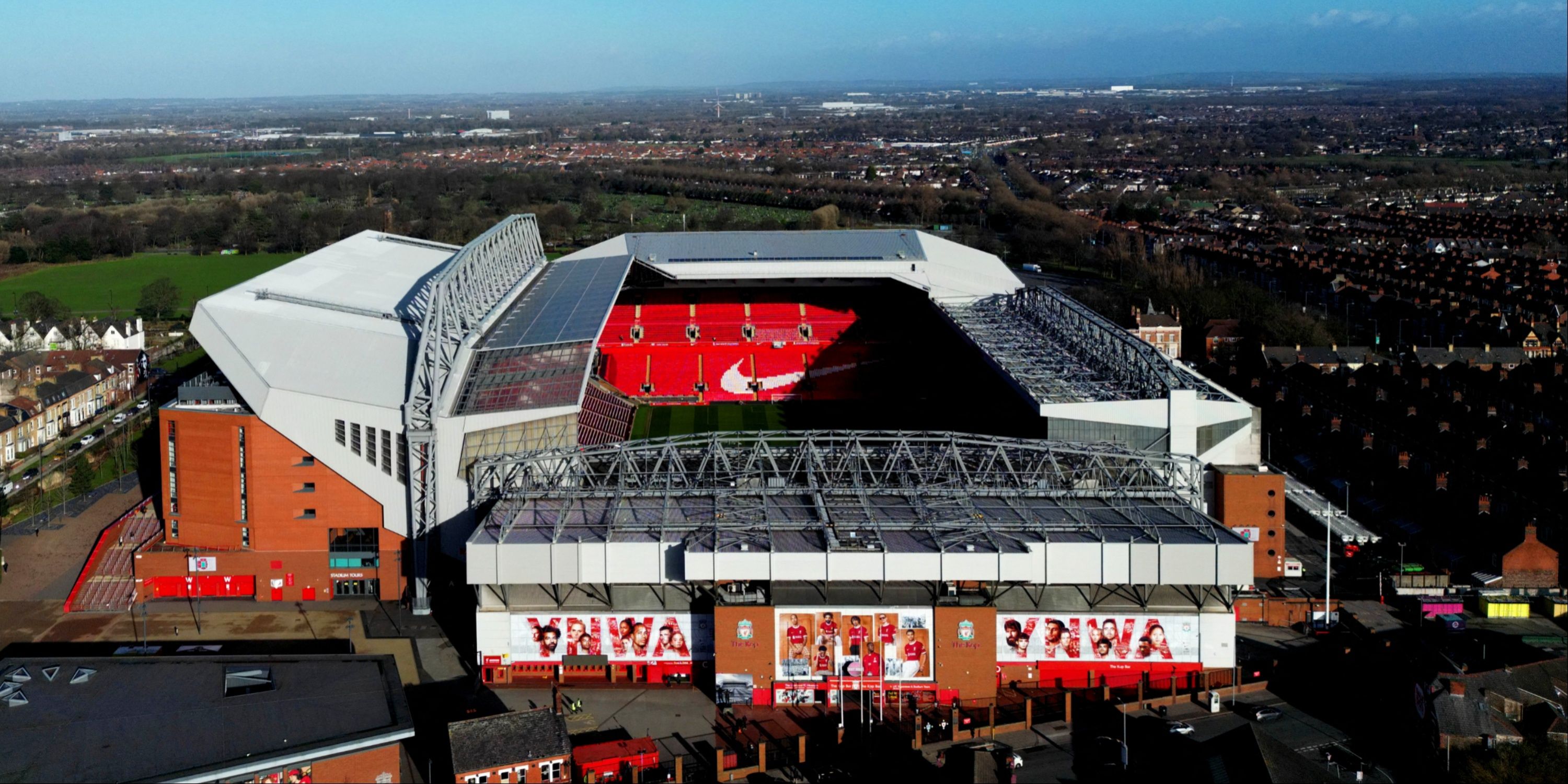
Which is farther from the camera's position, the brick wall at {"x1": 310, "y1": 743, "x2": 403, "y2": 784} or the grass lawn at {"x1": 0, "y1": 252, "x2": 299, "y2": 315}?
the grass lawn at {"x1": 0, "y1": 252, "x2": 299, "y2": 315}

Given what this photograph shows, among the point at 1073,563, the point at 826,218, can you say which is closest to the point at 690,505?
the point at 1073,563

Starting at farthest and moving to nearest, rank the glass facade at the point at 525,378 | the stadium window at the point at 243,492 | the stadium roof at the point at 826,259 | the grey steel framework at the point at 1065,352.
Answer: the stadium roof at the point at 826,259 → the grey steel framework at the point at 1065,352 → the glass facade at the point at 525,378 → the stadium window at the point at 243,492

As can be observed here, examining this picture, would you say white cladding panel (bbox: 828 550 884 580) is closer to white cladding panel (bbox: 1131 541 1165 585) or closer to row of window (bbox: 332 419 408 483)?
white cladding panel (bbox: 1131 541 1165 585)

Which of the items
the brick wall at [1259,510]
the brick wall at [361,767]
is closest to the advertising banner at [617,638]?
the brick wall at [361,767]

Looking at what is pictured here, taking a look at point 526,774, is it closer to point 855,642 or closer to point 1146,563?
point 855,642

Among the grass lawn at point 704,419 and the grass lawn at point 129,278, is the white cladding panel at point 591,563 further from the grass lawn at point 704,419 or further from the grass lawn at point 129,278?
the grass lawn at point 129,278

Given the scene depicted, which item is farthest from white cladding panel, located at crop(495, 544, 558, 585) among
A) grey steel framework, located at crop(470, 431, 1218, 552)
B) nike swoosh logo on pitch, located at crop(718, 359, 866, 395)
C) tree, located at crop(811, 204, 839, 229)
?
tree, located at crop(811, 204, 839, 229)

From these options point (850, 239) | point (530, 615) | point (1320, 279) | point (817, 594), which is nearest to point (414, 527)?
point (530, 615)
